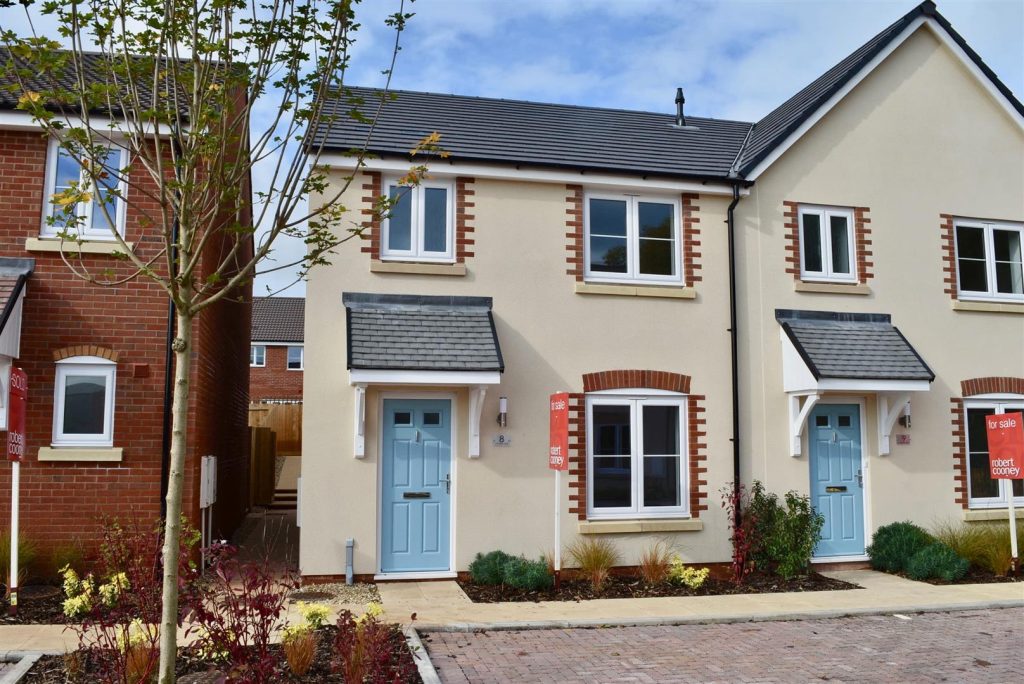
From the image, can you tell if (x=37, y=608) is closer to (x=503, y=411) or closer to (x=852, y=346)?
(x=503, y=411)

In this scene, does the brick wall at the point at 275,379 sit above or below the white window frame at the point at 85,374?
above

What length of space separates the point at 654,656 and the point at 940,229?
29.0 ft

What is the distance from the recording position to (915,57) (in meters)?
13.5

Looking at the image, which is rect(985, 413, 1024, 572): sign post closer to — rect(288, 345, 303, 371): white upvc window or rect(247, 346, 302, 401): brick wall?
rect(247, 346, 302, 401): brick wall

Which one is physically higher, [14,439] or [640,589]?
[14,439]

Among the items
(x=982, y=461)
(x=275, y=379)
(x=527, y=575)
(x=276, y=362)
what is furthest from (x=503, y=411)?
(x=276, y=362)

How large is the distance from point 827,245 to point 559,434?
211 inches

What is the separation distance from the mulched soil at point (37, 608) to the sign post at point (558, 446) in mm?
5232

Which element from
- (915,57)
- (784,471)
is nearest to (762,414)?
(784,471)

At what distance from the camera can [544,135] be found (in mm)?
12828

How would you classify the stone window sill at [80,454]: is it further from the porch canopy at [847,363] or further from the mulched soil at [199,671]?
the porch canopy at [847,363]

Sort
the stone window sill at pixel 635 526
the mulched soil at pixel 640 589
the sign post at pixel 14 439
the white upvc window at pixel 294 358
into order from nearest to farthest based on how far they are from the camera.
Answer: the sign post at pixel 14 439 → the mulched soil at pixel 640 589 → the stone window sill at pixel 635 526 → the white upvc window at pixel 294 358

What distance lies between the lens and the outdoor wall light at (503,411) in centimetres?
1111

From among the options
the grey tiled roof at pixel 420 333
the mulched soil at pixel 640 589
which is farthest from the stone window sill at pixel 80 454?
the mulched soil at pixel 640 589
